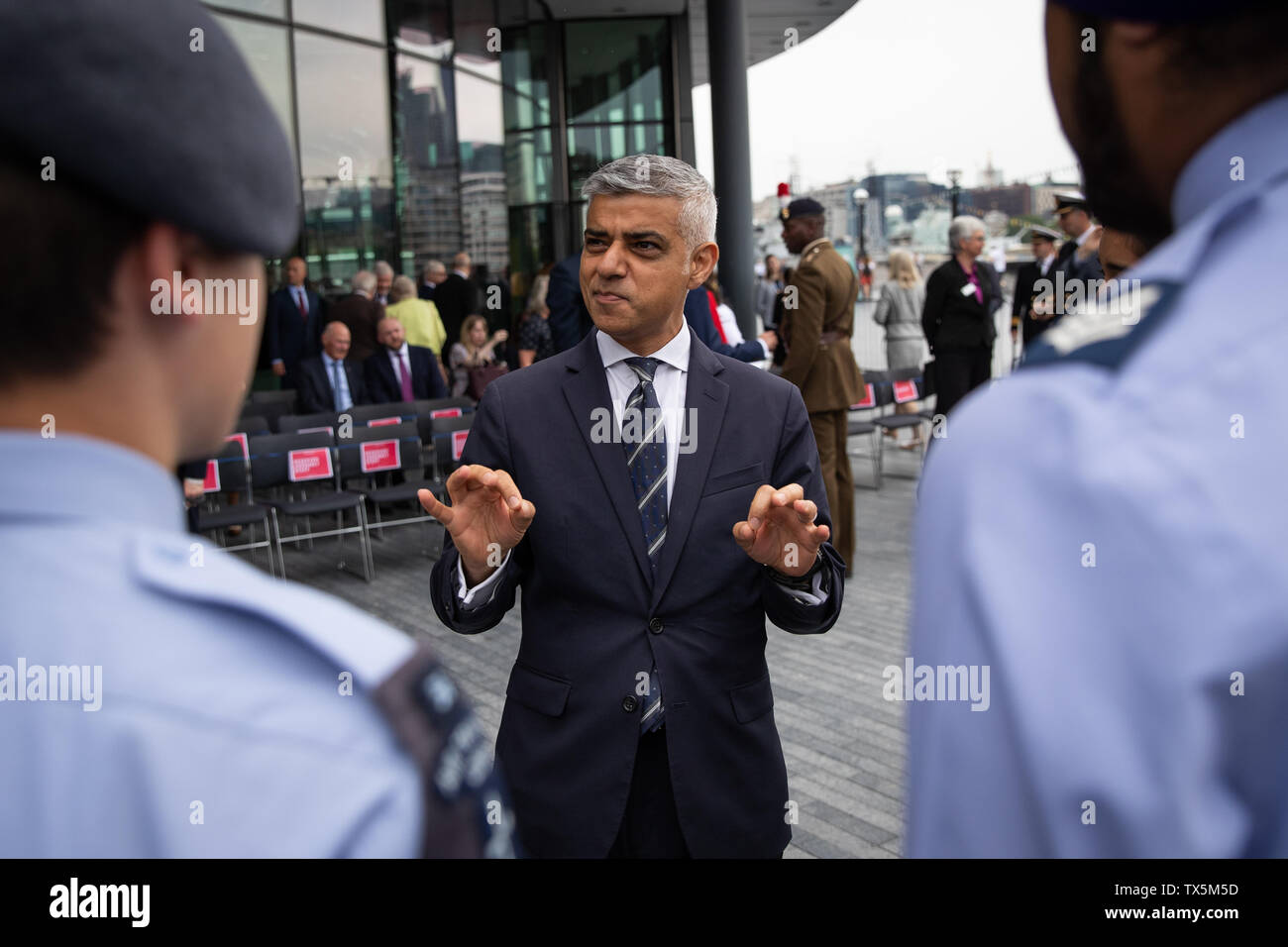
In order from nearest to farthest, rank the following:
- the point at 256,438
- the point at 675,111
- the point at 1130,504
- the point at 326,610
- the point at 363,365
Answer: the point at 1130,504 → the point at 326,610 → the point at 256,438 → the point at 363,365 → the point at 675,111

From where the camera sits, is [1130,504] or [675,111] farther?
[675,111]

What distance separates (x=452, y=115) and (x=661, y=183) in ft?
50.1

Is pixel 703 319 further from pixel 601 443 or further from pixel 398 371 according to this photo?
pixel 398 371

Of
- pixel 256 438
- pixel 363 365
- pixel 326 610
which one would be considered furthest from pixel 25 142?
pixel 363 365

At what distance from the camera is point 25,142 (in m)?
0.61

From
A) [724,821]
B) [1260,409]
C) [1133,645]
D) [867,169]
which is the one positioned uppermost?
[867,169]

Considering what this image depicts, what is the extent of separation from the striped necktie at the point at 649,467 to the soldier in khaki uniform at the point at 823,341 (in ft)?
16.0

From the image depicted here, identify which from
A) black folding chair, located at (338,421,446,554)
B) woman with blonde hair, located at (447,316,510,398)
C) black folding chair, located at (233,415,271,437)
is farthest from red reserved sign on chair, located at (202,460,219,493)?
woman with blonde hair, located at (447,316,510,398)

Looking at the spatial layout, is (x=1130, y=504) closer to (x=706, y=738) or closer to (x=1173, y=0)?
(x=1173, y=0)

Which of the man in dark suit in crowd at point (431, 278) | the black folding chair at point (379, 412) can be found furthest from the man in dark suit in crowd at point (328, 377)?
the man in dark suit in crowd at point (431, 278)

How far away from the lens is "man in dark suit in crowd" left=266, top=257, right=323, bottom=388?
11.6 meters

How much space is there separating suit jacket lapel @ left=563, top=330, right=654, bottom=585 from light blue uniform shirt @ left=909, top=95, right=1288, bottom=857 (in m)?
1.58

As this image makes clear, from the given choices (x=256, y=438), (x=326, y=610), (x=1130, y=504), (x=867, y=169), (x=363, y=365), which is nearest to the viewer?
(x=1130, y=504)

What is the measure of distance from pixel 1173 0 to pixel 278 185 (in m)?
0.52
